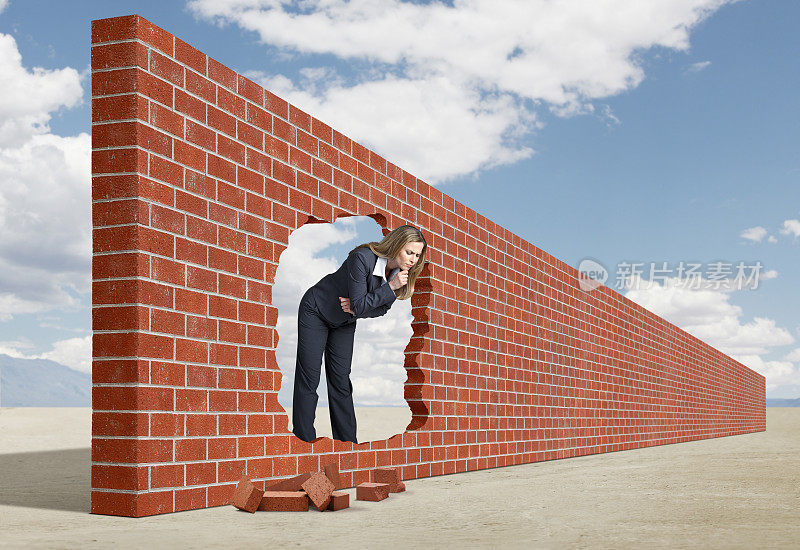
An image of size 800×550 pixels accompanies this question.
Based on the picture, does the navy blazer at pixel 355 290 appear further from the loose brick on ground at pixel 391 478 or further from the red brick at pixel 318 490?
the red brick at pixel 318 490

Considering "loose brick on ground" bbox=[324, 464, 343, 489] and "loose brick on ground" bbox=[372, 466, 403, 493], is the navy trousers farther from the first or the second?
"loose brick on ground" bbox=[372, 466, 403, 493]

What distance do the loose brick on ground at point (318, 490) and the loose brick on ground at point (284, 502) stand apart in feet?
0.19

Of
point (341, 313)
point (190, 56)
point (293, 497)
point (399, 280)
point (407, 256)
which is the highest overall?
point (190, 56)

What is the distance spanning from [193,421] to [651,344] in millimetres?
13928

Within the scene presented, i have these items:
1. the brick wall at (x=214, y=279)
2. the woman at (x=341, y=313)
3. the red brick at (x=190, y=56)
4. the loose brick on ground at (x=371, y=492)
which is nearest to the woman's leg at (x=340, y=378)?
the woman at (x=341, y=313)

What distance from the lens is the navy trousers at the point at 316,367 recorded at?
20.6 feet

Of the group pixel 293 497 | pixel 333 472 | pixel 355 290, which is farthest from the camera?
pixel 355 290

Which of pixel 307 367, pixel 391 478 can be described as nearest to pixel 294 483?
pixel 391 478

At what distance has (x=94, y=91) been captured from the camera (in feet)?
15.4

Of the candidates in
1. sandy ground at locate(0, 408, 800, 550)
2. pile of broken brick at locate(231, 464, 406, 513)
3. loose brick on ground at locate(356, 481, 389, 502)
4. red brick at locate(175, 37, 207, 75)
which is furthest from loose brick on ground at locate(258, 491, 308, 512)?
red brick at locate(175, 37, 207, 75)

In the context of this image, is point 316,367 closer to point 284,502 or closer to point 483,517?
point 284,502

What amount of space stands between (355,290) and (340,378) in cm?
92

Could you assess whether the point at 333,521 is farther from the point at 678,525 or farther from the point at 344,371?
the point at 344,371

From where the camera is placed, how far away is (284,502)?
15.7ft
